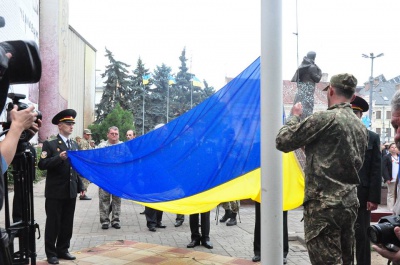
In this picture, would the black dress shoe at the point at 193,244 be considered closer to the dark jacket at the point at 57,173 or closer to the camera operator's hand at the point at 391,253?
the dark jacket at the point at 57,173

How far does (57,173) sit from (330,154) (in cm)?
401

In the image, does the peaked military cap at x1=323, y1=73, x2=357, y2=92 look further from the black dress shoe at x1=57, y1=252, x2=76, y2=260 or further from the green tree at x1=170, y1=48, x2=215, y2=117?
the green tree at x1=170, y1=48, x2=215, y2=117

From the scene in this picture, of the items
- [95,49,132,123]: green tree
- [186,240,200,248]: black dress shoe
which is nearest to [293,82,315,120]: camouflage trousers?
[186,240,200,248]: black dress shoe

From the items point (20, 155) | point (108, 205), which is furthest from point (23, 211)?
point (108, 205)

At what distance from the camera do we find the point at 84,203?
40.5 ft

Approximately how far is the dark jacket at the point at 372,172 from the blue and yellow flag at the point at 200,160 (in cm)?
76

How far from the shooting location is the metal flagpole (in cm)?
406

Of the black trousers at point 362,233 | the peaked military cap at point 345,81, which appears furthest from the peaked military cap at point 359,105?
the peaked military cap at point 345,81

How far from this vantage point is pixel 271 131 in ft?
13.4

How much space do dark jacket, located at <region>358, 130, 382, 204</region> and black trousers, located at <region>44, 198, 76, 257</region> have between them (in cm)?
395

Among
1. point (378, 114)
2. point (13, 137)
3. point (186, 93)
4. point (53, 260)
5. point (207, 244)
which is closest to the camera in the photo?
point (13, 137)

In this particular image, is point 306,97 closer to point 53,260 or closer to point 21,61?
point 21,61

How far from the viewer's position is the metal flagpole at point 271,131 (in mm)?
4062

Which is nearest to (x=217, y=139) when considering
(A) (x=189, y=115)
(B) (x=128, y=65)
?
(A) (x=189, y=115)
